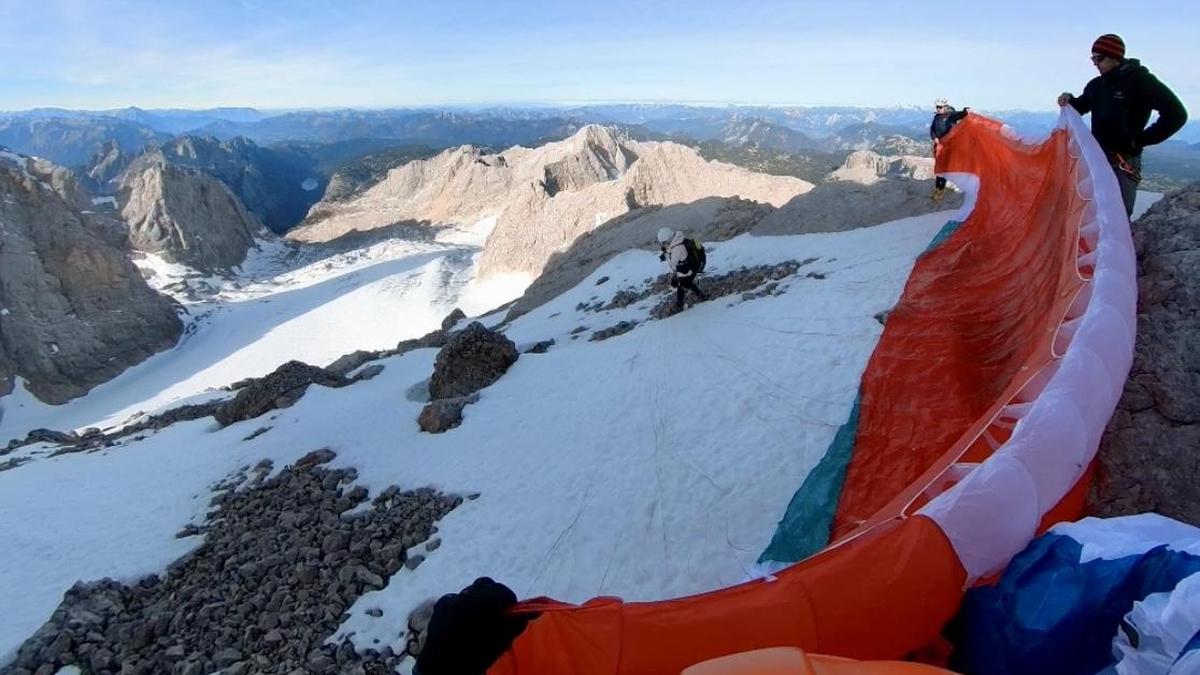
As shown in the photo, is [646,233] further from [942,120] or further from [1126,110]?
[1126,110]

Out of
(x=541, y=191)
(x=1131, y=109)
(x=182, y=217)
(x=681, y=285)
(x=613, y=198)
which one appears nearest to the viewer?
(x=1131, y=109)

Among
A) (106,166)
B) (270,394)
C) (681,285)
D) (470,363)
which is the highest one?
(106,166)

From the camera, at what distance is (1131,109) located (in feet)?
23.0

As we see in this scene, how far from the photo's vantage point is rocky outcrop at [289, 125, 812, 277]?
50.5 m

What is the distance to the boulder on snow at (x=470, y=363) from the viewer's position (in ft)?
51.2

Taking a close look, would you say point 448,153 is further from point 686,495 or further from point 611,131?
point 686,495

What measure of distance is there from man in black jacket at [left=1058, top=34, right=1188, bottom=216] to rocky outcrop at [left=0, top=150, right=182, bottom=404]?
64.6 m

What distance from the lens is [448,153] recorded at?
394 feet

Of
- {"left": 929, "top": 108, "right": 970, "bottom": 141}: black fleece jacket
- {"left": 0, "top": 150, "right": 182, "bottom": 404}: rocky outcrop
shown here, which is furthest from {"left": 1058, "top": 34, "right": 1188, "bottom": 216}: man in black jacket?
{"left": 0, "top": 150, "right": 182, "bottom": 404}: rocky outcrop

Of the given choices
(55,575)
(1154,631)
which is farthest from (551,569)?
(55,575)

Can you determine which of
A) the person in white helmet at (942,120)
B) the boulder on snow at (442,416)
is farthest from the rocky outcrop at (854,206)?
the boulder on snow at (442,416)

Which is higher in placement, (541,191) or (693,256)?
(541,191)

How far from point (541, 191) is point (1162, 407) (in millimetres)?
56822

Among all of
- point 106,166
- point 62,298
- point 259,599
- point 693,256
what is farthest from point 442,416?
point 106,166
